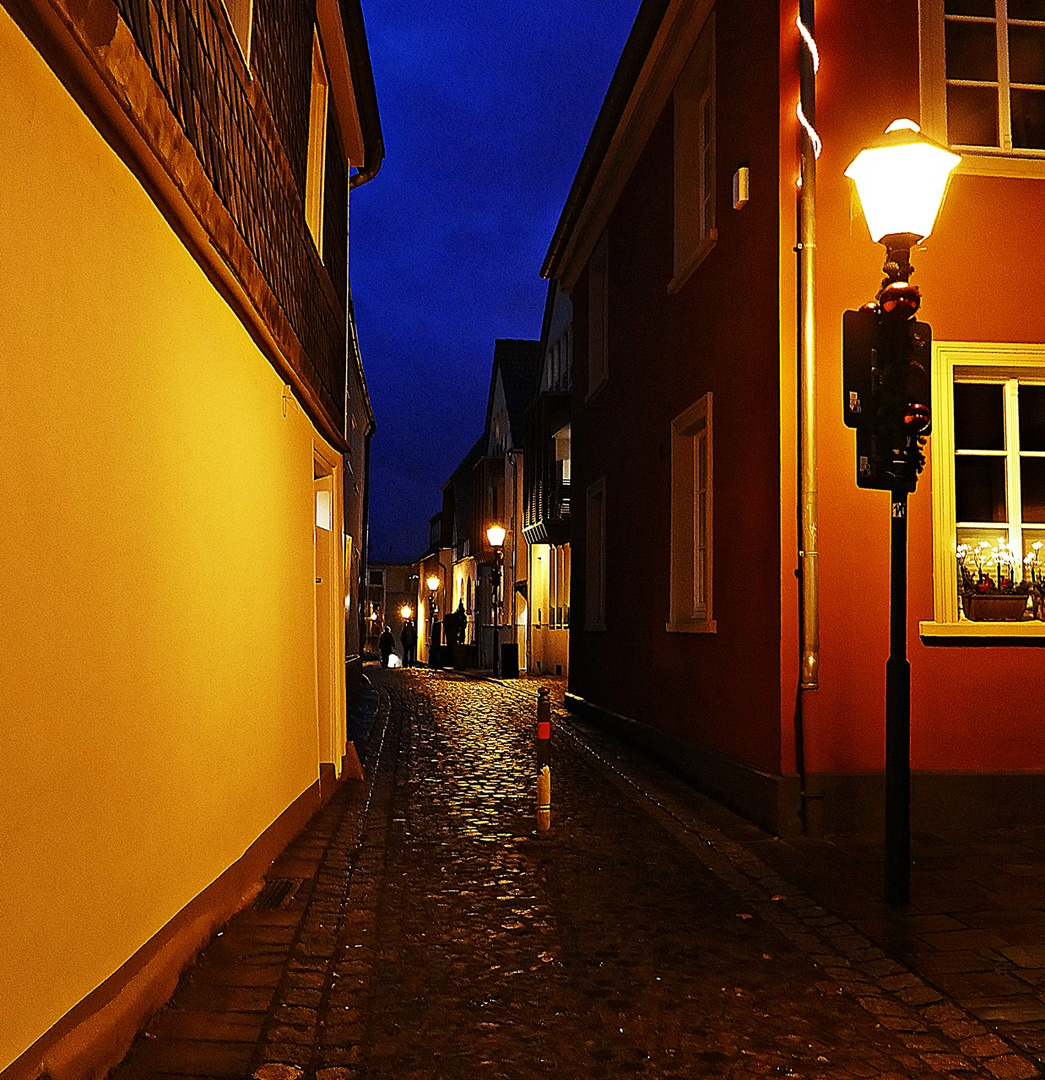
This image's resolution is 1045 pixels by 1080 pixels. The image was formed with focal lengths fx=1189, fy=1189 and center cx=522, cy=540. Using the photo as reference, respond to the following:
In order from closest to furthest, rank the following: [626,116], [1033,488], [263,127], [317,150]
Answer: [263,127], [1033,488], [317,150], [626,116]

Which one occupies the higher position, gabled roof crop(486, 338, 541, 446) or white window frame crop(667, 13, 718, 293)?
gabled roof crop(486, 338, 541, 446)

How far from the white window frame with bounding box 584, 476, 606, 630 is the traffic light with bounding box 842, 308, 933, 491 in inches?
366

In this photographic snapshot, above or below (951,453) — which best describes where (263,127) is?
above

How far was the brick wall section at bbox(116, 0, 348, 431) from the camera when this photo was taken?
4695mm

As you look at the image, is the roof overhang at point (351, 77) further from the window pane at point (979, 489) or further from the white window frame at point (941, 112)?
the window pane at point (979, 489)

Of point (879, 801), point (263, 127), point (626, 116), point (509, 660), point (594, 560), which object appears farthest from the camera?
point (509, 660)

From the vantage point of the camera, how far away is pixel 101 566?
12.2ft

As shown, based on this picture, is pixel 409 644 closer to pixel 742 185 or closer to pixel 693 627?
pixel 693 627

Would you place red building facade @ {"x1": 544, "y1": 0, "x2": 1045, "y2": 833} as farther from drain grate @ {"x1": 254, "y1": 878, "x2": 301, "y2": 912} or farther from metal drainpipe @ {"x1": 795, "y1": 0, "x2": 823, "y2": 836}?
drain grate @ {"x1": 254, "y1": 878, "x2": 301, "y2": 912}

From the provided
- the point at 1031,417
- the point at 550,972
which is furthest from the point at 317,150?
the point at 550,972

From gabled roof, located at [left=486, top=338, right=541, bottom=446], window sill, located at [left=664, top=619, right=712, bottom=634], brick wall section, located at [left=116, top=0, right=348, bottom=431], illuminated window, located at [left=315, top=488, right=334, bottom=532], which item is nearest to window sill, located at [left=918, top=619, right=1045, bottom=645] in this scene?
window sill, located at [left=664, top=619, right=712, bottom=634]

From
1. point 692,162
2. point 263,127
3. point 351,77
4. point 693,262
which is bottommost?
point 263,127

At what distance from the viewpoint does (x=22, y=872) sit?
3096mm

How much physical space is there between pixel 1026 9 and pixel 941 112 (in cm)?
111
